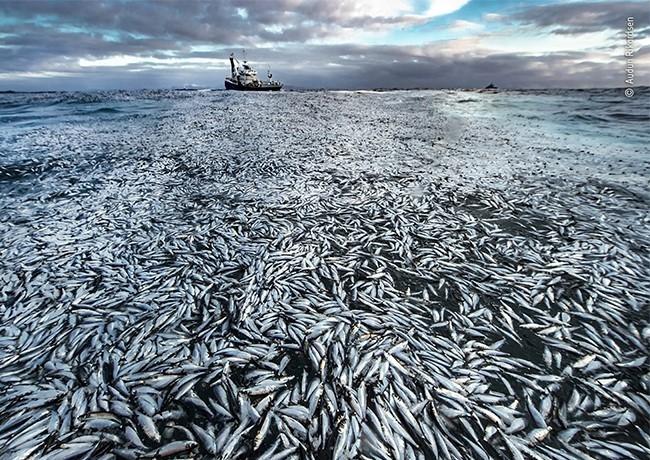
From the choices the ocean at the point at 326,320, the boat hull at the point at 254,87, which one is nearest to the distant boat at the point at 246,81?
the boat hull at the point at 254,87

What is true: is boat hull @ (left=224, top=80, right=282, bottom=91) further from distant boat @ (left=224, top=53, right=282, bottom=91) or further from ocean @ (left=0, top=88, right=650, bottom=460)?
ocean @ (left=0, top=88, right=650, bottom=460)

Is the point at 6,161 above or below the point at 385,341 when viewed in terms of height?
above

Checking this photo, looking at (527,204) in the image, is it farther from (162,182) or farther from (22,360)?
(162,182)

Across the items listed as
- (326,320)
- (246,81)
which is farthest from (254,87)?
(326,320)

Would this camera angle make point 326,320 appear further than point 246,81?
No

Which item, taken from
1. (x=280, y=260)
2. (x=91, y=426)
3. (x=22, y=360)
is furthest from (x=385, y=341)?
(x=22, y=360)

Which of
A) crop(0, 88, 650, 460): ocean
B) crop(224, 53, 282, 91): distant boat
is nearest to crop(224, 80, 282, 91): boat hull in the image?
crop(224, 53, 282, 91): distant boat

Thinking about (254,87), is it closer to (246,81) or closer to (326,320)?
(246,81)

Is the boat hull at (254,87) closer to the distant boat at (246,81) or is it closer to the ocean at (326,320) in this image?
the distant boat at (246,81)
